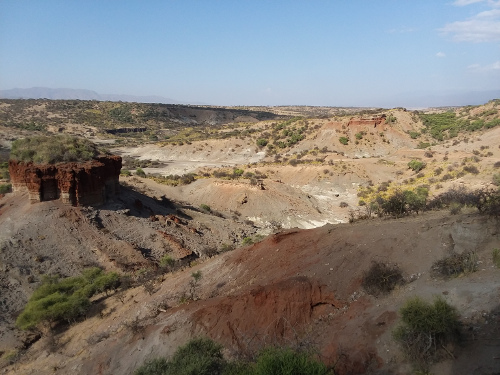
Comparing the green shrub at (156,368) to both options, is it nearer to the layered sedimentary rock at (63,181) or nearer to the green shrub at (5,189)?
the layered sedimentary rock at (63,181)

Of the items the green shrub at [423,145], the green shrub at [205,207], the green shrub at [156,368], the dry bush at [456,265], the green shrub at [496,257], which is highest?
the green shrub at [423,145]

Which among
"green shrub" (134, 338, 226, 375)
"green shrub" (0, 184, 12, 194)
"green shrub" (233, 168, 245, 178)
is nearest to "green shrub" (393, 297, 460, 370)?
"green shrub" (134, 338, 226, 375)

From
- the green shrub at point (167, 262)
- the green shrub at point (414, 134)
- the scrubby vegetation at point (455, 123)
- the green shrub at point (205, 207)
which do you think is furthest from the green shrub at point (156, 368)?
the green shrub at point (414, 134)

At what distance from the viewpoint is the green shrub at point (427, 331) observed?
5.92 metres

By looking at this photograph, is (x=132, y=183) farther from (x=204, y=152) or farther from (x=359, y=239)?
(x=204, y=152)

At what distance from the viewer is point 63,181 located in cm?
1728

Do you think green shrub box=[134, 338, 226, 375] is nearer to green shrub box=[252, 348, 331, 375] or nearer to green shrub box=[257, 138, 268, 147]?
green shrub box=[252, 348, 331, 375]

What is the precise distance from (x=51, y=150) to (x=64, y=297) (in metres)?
8.40

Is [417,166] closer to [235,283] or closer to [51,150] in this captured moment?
[235,283]

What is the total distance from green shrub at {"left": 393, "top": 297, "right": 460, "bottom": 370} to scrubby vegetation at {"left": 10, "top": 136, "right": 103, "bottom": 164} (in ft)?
53.8

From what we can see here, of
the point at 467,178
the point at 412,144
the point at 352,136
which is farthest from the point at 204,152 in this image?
the point at 467,178

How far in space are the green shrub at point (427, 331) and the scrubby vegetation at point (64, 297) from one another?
9.50 metres

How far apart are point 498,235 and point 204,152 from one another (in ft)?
161

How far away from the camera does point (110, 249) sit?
16.2m
